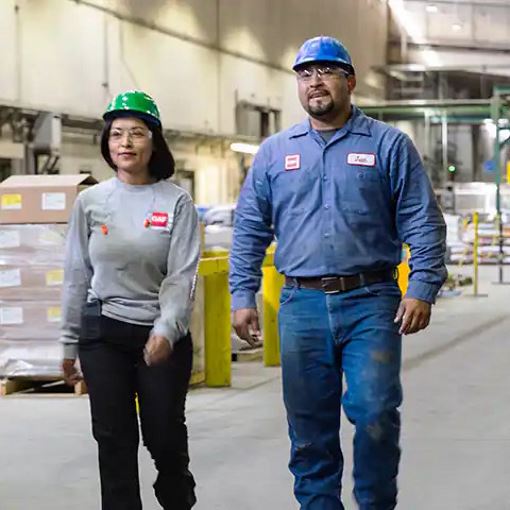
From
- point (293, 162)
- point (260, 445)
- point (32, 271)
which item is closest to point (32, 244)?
point (32, 271)

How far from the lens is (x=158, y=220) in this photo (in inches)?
165

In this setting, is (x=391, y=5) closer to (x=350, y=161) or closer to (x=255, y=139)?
(x=255, y=139)

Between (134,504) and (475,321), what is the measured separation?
10.8 meters

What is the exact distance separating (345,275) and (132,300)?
772mm

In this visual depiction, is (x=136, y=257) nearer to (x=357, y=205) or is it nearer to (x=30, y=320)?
(x=357, y=205)

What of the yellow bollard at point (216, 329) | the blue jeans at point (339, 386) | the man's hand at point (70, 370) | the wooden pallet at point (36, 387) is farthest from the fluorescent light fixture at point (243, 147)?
the blue jeans at point (339, 386)

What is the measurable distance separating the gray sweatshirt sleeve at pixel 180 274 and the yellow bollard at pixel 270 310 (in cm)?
593

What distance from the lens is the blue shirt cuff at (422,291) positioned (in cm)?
412

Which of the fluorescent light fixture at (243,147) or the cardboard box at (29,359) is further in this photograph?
the fluorescent light fixture at (243,147)

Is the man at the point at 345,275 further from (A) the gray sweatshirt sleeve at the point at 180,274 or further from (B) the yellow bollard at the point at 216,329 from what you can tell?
(B) the yellow bollard at the point at 216,329

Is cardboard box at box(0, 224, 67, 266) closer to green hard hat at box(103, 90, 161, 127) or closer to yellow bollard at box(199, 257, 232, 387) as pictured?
yellow bollard at box(199, 257, 232, 387)

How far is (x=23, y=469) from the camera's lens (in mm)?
6395

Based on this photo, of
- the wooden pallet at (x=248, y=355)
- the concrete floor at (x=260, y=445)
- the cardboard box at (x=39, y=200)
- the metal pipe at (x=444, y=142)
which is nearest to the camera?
the concrete floor at (x=260, y=445)

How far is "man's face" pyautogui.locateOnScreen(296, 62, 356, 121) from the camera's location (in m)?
4.17
